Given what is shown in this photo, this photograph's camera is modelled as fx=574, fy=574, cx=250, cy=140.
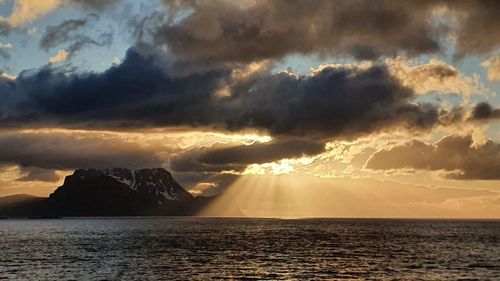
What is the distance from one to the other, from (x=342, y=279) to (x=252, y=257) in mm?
36748

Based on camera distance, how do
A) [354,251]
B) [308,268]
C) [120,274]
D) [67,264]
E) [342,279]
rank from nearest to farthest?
[342,279] → [120,274] → [308,268] → [67,264] → [354,251]

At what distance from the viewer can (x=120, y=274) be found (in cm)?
9438

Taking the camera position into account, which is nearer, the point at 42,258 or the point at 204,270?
the point at 204,270

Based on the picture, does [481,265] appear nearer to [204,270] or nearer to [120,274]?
[204,270]

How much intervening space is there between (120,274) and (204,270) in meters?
14.2

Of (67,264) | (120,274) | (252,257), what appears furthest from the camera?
(252,257)

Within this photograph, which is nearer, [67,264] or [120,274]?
[120,274]

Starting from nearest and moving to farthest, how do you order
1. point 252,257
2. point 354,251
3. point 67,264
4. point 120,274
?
point 120,274
point 67,264
point 252,257
point 354,251

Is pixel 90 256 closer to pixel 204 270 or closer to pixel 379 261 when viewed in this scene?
pixel 204 270

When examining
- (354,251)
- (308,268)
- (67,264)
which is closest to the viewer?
(308,268)

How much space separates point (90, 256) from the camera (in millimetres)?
126625

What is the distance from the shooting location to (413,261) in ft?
376

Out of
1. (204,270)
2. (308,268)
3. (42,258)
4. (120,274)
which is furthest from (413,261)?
(42,258)

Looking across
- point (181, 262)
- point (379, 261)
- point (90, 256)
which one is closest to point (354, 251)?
point (379, 261)
